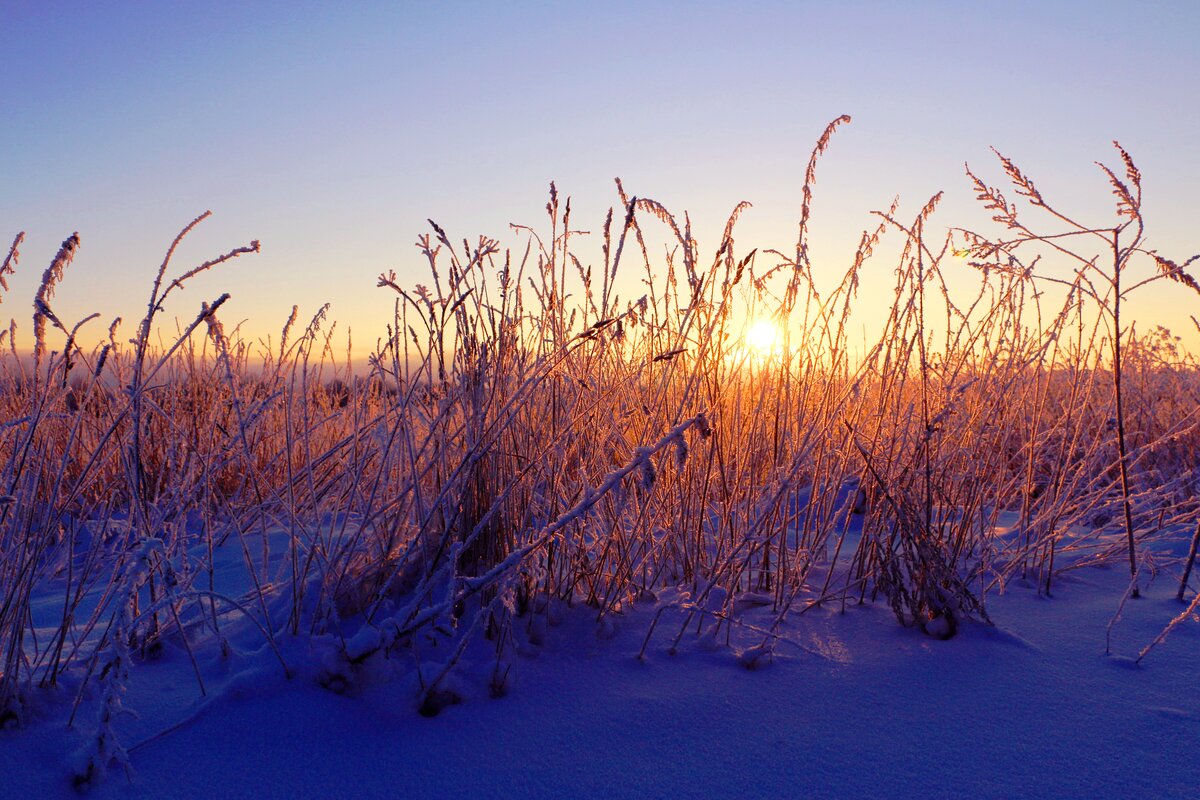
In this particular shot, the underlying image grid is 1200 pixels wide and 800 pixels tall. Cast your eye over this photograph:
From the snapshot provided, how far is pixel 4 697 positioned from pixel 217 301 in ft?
2.33

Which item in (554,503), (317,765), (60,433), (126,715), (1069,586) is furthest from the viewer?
(60,433)

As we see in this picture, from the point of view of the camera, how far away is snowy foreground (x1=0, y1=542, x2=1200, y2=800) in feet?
3.63

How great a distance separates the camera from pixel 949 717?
127 cm

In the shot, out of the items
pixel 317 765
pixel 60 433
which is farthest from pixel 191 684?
pixel 60 433

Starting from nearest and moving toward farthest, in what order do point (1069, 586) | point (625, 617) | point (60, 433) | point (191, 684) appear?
point (191, 684) → point (625, 617) → point (1069, 586) → point (60, 433)

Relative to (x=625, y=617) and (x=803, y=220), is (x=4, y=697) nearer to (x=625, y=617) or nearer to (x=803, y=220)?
(x=625, y=617)

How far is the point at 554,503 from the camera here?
1.56 metres

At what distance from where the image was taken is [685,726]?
1264 millimetres

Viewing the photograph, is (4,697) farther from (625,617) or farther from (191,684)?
(625,617)

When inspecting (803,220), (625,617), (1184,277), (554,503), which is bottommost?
(625,617)

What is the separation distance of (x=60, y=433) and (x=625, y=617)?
293 cm

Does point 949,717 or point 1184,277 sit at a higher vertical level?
point 1184,277

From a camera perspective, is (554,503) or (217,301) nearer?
(217,301)

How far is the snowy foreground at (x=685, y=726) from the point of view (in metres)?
1.11
